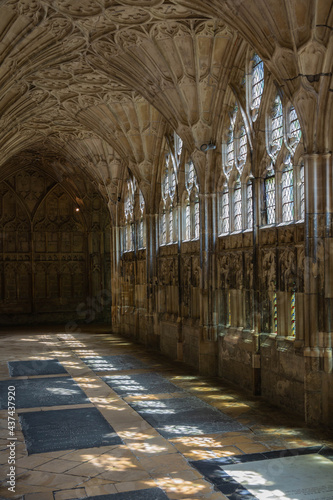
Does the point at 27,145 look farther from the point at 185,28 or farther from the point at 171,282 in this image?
the point at 185,28

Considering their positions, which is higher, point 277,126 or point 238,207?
Answer: point 277,126

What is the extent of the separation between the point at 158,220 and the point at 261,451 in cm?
1041

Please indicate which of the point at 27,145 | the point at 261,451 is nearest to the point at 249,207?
the point at 261,451

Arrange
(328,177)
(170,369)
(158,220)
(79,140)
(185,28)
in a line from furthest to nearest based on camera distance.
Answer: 1. (79,140)
2. (158,220)
3. (170,369)
4. (185,28)
5. (328,177)

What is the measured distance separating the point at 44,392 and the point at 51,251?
16.4m

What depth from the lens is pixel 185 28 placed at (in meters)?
10.5

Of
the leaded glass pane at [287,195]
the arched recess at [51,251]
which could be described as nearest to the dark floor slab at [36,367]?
the leaded glass pane at [287,195]

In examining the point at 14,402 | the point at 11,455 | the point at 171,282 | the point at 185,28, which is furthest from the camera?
the point at 171,282

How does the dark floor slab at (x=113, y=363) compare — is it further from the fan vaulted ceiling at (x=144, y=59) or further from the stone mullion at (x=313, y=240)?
the stone mullion at (x=313, y=240)

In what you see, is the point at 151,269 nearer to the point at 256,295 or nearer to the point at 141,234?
the point at 141,234

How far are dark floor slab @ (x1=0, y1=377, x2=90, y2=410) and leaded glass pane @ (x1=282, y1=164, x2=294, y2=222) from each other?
454cm

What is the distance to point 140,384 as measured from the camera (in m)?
10.7

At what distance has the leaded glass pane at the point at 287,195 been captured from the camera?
9.26m

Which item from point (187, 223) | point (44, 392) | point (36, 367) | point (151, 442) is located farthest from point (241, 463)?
point (187, 223)
